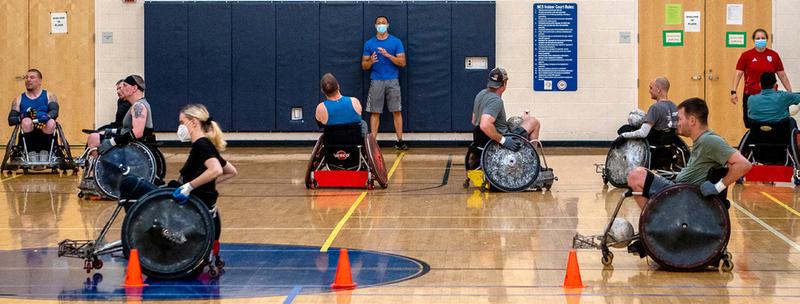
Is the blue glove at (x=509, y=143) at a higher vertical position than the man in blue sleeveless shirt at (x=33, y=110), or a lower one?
lower

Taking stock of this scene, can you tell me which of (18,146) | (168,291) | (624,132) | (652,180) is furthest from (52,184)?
(652,180)

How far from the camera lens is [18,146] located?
55.0ft

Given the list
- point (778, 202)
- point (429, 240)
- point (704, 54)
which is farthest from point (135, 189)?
point (704, 54)

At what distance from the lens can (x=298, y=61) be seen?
71.6 feet

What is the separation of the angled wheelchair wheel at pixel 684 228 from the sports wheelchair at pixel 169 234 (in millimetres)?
2989

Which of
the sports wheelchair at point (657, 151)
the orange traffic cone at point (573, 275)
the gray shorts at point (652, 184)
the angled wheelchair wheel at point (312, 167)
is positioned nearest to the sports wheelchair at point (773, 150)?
the sports wheelchair at point (657, 151)

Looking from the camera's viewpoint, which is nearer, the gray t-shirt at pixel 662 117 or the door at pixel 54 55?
the gray t-shirt at pixel 662 117

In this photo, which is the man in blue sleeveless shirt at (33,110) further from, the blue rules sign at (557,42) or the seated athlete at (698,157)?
the seated athlete at (698,157)

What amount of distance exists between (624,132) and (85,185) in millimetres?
5899

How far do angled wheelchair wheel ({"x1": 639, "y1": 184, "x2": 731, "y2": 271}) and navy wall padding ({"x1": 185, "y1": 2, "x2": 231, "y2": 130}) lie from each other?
44.8ft

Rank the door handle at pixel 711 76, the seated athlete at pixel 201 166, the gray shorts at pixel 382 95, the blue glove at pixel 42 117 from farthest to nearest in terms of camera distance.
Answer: the door handle at pixel 711 76 → the gray shorts at pixel 382 95 → the blue glove at pixel 42 117 → the seated athlete at pixel 201 166

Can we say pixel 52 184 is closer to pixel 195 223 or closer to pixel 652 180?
pixel 195 223

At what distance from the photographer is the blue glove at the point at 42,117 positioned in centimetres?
1636

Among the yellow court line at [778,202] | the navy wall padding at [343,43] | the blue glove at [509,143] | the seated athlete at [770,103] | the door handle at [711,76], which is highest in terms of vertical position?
the navy wall padding at [343,43]
